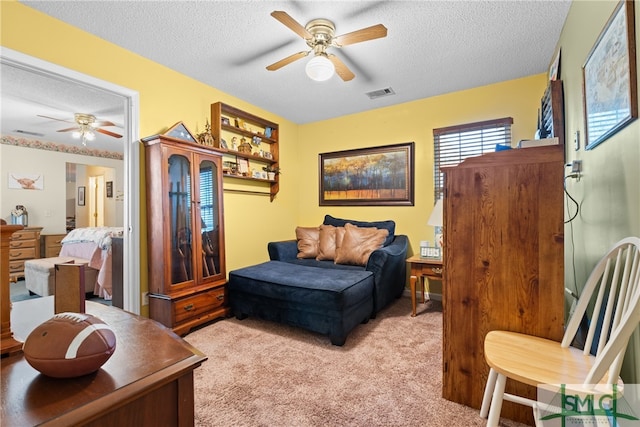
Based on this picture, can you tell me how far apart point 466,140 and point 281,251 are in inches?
98.1

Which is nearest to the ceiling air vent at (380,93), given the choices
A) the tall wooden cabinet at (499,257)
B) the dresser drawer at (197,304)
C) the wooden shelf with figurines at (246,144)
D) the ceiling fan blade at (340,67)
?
the ceiling fan blade at (340,67)

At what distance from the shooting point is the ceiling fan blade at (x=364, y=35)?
74.1 inches

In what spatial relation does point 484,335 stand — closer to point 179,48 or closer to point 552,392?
point 552,392

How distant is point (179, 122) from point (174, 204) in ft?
2.58

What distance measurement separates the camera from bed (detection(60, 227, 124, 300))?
3.54 metres

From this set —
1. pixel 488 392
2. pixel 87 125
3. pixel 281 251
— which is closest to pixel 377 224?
pixel 281 251

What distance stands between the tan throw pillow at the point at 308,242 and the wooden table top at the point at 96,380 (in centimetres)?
279

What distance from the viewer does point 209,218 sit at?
294 cm

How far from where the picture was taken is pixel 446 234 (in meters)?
1.65

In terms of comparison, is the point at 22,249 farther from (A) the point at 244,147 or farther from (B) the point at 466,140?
(B) the point at 466,140

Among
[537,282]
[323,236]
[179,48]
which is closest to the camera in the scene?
[537,282]

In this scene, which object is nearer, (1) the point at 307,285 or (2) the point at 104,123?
(1) the point at 307,285

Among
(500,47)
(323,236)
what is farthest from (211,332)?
(500,47)

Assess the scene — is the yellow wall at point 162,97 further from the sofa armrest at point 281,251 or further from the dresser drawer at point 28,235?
the dresser drawer at point 28,235
